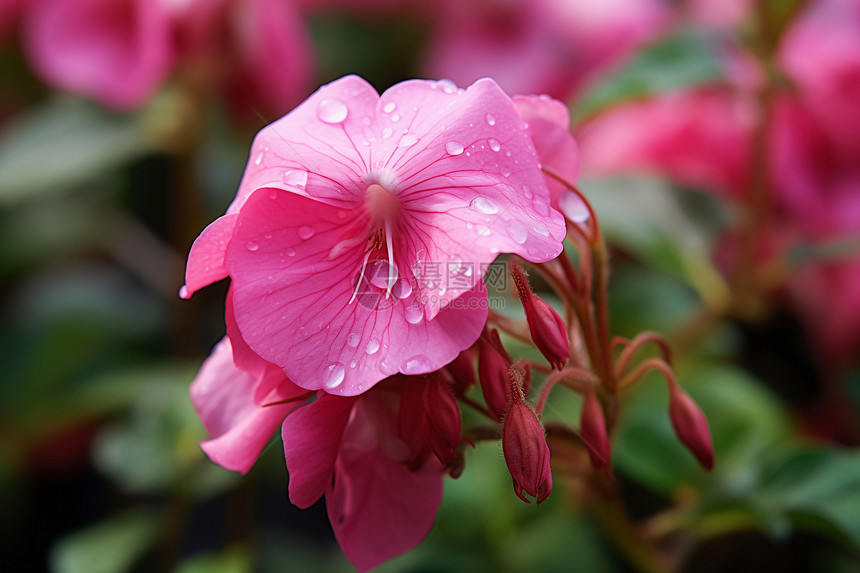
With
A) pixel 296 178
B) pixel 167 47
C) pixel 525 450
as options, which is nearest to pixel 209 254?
pixel 296 178

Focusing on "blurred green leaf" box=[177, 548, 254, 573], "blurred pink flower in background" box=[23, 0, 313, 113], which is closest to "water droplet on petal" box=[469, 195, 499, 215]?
"blurred green leaf" box=[177, 548, 254, 573]

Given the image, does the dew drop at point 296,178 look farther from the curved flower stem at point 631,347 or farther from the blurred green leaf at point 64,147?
the blurred green leaf at point 64,147

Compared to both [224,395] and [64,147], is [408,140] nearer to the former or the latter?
[224,395]

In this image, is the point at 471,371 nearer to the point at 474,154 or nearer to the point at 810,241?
the point at 474,154

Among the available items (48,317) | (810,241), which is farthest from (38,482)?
(810,241)

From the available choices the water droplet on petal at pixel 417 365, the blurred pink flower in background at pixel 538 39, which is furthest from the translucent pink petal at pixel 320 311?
the blurred pink flower in background at pixel 538 39
